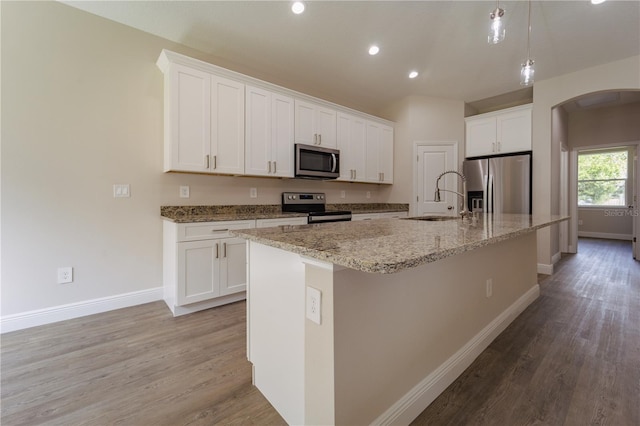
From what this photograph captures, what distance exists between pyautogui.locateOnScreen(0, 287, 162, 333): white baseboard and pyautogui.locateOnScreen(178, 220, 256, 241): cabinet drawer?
0.86 metres

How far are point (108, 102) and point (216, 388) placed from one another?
2635 millimetres

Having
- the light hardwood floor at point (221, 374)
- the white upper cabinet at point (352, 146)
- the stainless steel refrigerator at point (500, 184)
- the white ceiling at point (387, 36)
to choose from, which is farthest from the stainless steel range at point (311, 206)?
the stainless steel refrigerator at point (500, 184)

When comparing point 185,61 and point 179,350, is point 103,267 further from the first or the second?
point 185,61

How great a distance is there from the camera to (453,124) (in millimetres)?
4465

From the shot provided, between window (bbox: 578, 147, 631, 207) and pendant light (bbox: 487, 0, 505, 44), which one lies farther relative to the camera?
window (bbox: 578, 147, 631, 207)

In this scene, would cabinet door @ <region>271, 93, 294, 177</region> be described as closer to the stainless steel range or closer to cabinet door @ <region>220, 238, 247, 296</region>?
the stainless steel range

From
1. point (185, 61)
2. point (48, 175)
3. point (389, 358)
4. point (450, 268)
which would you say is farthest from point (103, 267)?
point (450, 268)

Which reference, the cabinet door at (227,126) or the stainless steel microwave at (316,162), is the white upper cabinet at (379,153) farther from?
the cabinet door at (227,126)

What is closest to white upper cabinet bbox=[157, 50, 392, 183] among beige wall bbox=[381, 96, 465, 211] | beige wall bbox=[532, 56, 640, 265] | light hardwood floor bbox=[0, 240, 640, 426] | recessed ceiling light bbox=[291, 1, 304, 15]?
recessed ceiling light bbox=[291, 1, 304, 15]

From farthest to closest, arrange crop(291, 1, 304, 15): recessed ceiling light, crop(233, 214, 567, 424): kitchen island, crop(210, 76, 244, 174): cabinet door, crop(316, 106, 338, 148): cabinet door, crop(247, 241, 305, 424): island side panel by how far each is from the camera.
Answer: crop(316, 106, 338, 148): cabinet door
crop(210, 76, 244, 174): cabinet door
crop(291, 1, 304, 15): recessed ceiling light
crop(247, 241, 305, 424): island side panel
crop(233, 214, 567, 424): kitchen island

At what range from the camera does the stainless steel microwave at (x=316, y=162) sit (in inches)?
130

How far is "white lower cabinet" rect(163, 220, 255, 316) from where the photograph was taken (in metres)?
2.36

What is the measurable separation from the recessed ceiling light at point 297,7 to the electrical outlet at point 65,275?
3.09m

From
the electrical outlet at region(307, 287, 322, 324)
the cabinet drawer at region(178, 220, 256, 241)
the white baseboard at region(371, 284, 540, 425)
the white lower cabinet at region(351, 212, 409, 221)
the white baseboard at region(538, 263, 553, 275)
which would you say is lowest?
the white baseboard at region(371, 284, 540, 425)
